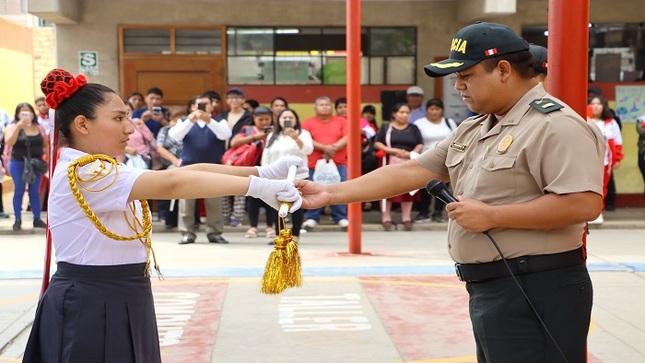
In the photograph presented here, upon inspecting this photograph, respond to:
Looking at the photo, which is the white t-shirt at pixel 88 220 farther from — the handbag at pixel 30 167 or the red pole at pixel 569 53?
the handbag at pixel 30 167

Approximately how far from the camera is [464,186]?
3592mm

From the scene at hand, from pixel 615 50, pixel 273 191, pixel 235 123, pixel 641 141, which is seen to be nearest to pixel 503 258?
pixel 273 191

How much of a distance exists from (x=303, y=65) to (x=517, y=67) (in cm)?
1158

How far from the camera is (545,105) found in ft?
11.1

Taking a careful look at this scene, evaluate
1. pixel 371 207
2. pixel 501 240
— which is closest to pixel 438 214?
pixel 371 207

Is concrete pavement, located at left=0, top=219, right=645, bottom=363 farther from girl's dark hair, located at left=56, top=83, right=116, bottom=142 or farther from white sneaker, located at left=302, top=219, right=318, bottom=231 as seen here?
girl's dark hair, located at left=56, top=83, right=116, bottom=142

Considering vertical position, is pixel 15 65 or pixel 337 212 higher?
pixel 15 65

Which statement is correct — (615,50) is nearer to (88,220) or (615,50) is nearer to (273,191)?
(273,191)

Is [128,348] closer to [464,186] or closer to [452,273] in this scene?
[464,186]

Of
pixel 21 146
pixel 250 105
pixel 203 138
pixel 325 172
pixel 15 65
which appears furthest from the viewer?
pixel 15 65

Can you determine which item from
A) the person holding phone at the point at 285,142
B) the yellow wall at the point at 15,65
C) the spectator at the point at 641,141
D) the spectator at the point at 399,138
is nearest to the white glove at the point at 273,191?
the person holding phone at the point at 285,142

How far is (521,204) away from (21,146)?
10972mm

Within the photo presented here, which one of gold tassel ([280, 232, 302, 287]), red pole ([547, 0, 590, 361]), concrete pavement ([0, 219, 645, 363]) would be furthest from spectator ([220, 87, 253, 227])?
gold tassel ([280, 232, 302, 287])

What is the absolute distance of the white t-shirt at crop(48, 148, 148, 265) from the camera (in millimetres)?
3627
